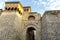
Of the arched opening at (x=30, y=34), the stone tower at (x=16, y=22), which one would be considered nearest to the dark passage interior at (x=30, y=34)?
the arched opening at (x=30, y=34)

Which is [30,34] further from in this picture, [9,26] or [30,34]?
[9,26]

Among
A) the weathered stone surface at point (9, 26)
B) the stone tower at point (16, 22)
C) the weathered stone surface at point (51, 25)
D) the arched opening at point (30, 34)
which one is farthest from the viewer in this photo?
the arched opening at point (30, 34)

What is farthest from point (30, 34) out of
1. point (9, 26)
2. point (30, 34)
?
point (9, 26)

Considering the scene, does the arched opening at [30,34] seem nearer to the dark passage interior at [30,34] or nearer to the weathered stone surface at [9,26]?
the dark passage interior at [30,34]

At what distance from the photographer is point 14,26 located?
15141 millimetres

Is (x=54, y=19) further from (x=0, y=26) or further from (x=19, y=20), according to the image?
(x=0, y=26)

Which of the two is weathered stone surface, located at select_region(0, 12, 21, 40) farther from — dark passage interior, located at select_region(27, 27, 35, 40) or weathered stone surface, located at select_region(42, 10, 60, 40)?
weathered stone surface, located at select_region(42, 10, 60, 40)

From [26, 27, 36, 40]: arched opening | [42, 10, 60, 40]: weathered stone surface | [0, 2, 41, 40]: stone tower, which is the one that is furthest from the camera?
[26, 27, 36, 40]: arched opening

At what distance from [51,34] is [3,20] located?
531 cm

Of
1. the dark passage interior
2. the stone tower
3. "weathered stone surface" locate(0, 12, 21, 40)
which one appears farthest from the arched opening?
"weathered stone surface" locate(0, 12, 21, 40)

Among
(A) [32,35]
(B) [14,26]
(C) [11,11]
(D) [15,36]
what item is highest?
(C) [11,11]

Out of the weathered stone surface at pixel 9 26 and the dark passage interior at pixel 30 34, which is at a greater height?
the weathered stone surface at pixel 9 26

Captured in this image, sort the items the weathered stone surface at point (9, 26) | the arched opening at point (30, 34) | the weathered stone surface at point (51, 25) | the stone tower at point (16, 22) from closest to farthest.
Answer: the weathered stone surface at point (51, 25)
the weathered stone surface at point (9, 26)
the stone tower at point (16, 22)
the arched opening at point (30, 34)

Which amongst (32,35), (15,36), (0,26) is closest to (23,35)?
(15,36)
